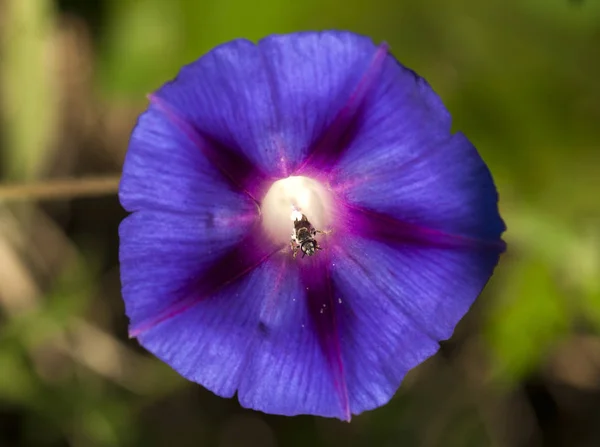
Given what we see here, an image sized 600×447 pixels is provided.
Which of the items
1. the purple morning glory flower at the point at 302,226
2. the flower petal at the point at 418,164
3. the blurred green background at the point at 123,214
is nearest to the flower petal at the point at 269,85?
the purple morning glory flower at the point at 302,226

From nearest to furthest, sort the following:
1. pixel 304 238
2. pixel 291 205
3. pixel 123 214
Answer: pixel 304 238 → pixel 291 205 → pixel 123 214

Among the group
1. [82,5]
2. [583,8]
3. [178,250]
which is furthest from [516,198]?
[82,5]

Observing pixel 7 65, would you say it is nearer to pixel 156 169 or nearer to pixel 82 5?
Result: pixel 82 5

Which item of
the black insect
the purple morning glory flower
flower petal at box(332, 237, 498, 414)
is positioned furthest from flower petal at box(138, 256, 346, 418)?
the black insect

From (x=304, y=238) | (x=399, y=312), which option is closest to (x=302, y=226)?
(x=304, y=238)

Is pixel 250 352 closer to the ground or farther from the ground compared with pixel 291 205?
closer to the ground

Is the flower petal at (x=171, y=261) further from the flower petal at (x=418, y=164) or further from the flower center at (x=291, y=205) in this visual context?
the flower petal at (x=418, y=164)

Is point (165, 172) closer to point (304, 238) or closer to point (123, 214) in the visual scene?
point (304, 238)
